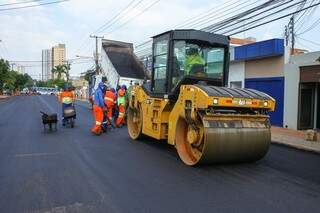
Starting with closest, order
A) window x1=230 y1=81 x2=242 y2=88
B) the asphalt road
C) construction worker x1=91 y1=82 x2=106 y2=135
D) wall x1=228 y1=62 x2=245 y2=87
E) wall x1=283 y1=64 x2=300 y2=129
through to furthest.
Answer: the asphalt road
construction worker x1=91 y1=82 x2=106 y2=135
wall x1=283 y1=64 x2=300 y2=129
wall x1=228 y1=62 x2=245 y2=87
window x1=230 y1=81 x2=242 y2=88

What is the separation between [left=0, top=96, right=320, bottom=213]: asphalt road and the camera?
617 centimetres

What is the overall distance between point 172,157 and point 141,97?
2.93 m

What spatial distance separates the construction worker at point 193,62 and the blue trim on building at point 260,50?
8849 millimetres

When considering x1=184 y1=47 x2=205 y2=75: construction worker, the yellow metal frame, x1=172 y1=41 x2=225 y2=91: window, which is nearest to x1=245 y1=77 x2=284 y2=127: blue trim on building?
the yellow metal frame

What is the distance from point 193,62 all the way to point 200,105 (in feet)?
7.25

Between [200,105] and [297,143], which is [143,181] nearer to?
[200,105]

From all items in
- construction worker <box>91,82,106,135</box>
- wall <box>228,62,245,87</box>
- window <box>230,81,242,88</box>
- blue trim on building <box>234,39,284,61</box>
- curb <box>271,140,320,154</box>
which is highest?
blue trim on building <box>234,39,284,61</box>

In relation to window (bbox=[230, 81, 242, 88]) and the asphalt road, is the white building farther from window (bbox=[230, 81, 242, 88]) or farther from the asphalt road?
the asphalt road

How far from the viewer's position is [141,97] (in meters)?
12.5

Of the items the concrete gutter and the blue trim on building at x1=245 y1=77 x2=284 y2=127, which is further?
the blue trim on building at x1=245 y1=77 x2=284 y2=127

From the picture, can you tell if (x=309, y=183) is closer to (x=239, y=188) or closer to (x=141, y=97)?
(x=239, y=188)

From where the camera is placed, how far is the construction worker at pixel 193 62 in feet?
34.6

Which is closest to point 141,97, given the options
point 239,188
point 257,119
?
point 257,119

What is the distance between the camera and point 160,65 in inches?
445
